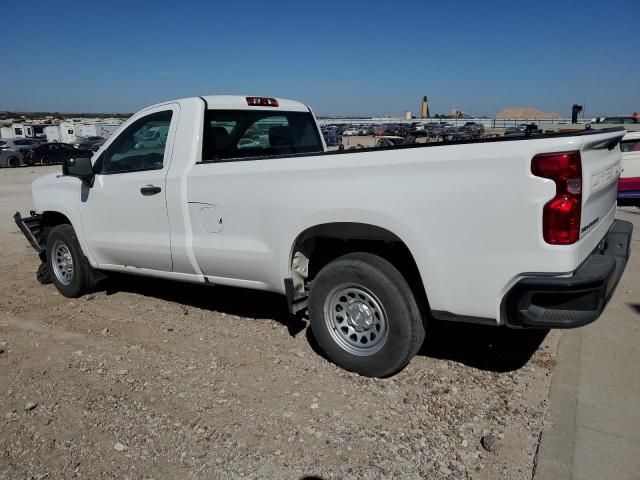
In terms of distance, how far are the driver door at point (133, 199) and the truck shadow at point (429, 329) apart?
894 millimetres

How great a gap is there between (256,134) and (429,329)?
2364 millimetres

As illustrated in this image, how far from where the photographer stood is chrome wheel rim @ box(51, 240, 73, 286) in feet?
19.0

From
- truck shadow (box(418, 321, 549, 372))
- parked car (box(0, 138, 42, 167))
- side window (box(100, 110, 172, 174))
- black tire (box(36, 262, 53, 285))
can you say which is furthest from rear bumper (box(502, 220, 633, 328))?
parked car (box(0, 138, 42, 167))

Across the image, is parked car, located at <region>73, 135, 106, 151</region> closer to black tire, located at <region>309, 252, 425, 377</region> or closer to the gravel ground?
the gravel ground

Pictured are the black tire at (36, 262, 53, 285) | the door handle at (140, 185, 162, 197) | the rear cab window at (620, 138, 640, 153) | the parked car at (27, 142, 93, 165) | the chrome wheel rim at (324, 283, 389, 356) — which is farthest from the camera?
the parked car at (27, 142, 93, 165)

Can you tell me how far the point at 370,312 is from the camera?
3.67 m

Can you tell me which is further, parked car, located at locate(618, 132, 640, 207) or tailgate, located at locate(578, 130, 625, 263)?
parked car, located at locate(618, 132, 640, 207)

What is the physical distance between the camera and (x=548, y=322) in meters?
2.92

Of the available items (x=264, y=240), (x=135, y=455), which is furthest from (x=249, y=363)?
(x=135, y=455)

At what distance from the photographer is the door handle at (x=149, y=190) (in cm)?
448

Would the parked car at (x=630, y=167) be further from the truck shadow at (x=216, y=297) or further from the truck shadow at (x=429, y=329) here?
the truck shadow at (x=216, y=297)

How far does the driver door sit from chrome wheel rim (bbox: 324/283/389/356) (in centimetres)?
162

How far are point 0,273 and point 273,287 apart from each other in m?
4.82

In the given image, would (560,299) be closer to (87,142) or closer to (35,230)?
(35,230)
